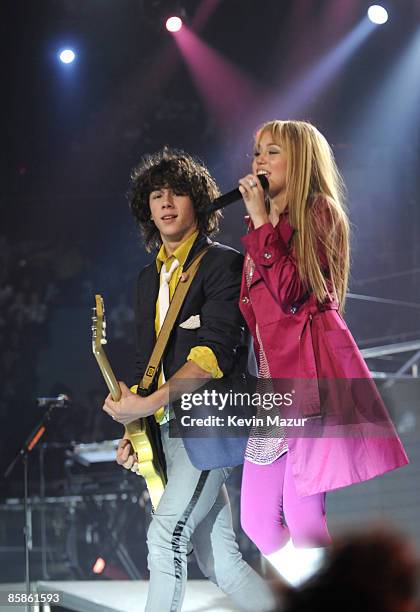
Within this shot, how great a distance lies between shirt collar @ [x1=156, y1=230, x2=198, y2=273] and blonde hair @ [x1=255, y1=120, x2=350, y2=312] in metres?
0.42

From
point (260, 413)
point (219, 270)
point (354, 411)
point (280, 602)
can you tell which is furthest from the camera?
point (219, 270)

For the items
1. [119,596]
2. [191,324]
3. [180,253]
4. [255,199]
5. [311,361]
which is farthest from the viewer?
[119,596]

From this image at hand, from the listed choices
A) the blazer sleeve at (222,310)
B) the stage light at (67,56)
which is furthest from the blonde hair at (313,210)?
the stage light at (67,56)

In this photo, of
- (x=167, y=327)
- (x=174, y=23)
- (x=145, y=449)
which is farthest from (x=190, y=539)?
(x=174, y=23)

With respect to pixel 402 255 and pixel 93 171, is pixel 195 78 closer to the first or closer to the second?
pixel 93 171

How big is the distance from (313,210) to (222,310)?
0.43 meters

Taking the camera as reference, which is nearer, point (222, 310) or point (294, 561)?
point (294, 561)

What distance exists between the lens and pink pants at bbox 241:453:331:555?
8.23 feet

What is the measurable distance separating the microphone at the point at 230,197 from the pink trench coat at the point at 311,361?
20 cm

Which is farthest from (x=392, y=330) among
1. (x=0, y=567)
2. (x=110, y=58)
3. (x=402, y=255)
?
(x=0, y=567)

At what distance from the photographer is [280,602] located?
A: 626mm

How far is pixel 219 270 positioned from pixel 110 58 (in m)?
4.33

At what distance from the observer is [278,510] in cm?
258

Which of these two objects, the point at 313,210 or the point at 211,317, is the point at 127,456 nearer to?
the point at 211,317
